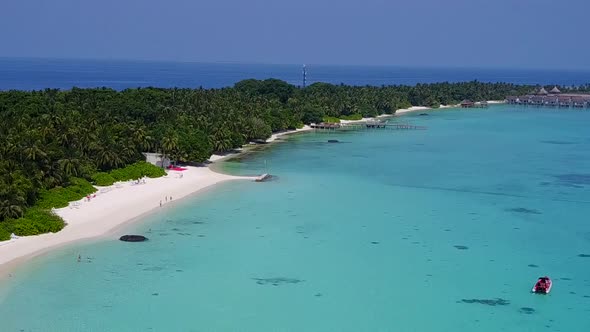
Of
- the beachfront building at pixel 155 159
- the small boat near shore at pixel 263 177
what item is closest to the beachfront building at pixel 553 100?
the small boat near shore at pixel 263 177

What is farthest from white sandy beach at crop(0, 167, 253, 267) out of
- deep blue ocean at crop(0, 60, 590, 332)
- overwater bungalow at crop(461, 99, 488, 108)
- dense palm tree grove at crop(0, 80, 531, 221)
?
overwater bungalow at crop(461, 99, 488, 108)

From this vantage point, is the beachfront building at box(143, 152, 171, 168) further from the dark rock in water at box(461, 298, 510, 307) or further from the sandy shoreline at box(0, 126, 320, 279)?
the dark rock in water at box(461, 298, 510, 307)

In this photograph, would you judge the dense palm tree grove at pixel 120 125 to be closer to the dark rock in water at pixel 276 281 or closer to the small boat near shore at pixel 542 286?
the dark rock in water at pixel 276 281

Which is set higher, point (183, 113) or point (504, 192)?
point (183, 113)

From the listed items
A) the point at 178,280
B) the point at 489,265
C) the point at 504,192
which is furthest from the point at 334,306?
the point at 504,192

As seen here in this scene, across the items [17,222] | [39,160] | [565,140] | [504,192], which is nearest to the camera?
[17,222]

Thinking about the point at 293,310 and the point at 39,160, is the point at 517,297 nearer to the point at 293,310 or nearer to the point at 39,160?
the point at 293,310

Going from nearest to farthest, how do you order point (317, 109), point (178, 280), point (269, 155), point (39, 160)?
1. point (178, 280)
2. point (39, 160)
3. point (269, 155)
4. point (317, 109)
